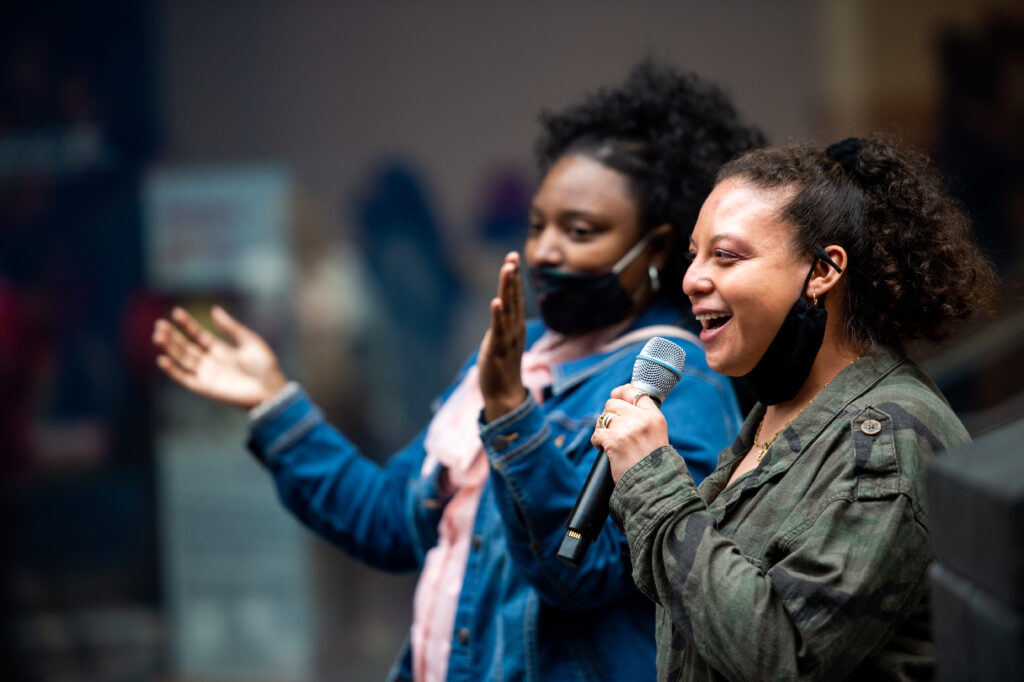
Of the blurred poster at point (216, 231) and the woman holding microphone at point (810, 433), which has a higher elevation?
the woman holding microphone at point (810, 433)

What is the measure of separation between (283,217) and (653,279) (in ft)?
10.2

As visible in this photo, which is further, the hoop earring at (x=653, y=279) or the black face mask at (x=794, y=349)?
the hoop earring at (x=653, y=279)

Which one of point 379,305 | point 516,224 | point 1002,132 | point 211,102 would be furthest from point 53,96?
point 1002,132

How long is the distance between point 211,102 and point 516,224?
1.57 metres

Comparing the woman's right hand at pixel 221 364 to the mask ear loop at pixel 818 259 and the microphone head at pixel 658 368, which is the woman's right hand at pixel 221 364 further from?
the mask ear loop at pixel 818 259

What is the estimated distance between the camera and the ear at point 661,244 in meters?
2.25

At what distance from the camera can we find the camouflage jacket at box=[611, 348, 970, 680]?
4.36ft

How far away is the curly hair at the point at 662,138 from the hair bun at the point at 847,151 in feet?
1.76

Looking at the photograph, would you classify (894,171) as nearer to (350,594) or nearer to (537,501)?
(537,501)

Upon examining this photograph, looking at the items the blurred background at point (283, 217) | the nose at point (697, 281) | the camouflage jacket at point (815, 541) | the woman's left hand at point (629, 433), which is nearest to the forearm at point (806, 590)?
the camouflage jacket at point (815, 541)

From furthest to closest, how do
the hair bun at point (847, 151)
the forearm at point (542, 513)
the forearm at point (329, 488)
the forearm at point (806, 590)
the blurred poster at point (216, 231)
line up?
the blurred poster at point (216, 231) < the forearm at point (329, 488) < the forearm at point (542, 513) < the hair bun at point (847, 151) < the forearm at point (806, 590)

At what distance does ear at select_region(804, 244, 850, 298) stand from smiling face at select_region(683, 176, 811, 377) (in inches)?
0.6

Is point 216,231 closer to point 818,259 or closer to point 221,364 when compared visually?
point 221,364

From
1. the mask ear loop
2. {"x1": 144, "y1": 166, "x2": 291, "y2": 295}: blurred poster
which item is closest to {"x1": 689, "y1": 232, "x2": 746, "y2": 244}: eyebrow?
the mask ear loop
